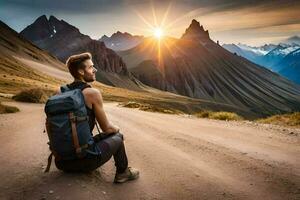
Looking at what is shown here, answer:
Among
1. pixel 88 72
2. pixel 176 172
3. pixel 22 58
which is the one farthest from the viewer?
pixel 22 58

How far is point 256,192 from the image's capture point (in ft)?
24.0

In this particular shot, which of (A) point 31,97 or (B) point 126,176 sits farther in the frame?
(A) point 31,97

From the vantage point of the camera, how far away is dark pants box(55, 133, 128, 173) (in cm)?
723

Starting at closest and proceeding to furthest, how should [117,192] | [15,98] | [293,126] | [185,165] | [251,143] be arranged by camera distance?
[117,192]
[185,165]
[251,143]
[293,126]
[15,98]

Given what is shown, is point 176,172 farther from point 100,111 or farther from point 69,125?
point 69,125

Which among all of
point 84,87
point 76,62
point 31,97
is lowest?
point 31,97

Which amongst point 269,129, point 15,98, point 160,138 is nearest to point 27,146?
point 160,138

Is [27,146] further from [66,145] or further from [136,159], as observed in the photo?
[66,145]

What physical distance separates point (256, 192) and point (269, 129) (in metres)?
10.5

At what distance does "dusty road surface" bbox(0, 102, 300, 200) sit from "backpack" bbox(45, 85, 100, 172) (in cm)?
79

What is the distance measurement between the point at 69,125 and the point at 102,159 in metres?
1.09

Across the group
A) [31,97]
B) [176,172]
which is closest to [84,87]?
[176,172]

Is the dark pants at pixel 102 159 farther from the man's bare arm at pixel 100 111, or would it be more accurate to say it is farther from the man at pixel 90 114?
the man's bare arm at pixel 100 111

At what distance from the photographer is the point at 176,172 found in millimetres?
8727
